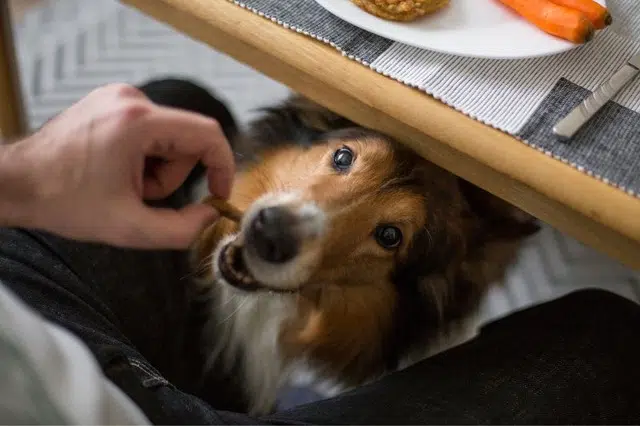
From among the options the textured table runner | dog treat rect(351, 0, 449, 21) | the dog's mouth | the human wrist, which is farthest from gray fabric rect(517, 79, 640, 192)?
the human wrist

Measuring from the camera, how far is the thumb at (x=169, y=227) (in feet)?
2.38

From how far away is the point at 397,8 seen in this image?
961 mm

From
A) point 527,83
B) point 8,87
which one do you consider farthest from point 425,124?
A: point 8,87

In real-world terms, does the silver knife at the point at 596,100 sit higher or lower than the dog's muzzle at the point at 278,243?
higher

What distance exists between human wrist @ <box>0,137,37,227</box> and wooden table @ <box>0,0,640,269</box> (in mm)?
396

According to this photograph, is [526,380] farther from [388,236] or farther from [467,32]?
[467,32]

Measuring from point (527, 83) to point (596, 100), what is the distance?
10cm

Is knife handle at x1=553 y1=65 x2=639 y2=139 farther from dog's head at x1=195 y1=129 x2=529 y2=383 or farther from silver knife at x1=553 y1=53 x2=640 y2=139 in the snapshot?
dog's head at x1=195 y1=129 x2=529 y2=383

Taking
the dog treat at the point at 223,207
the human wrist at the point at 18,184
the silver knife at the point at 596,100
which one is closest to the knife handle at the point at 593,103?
the silver knife at the point at 596,100

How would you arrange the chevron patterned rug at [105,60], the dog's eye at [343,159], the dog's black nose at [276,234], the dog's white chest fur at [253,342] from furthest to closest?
the chevron patterned rug at [105,60] → the dog's white chest fur at [253,342] → the dog's eye at [343,159] → the dog's black nose at [276,234]

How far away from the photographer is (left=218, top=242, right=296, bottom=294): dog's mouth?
3.69ft

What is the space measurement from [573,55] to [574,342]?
470 mm

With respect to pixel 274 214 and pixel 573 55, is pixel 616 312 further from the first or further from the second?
pixel 274 214

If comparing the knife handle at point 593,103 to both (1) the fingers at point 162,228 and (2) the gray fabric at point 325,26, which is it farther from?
(1) the fingers at point 162,228
